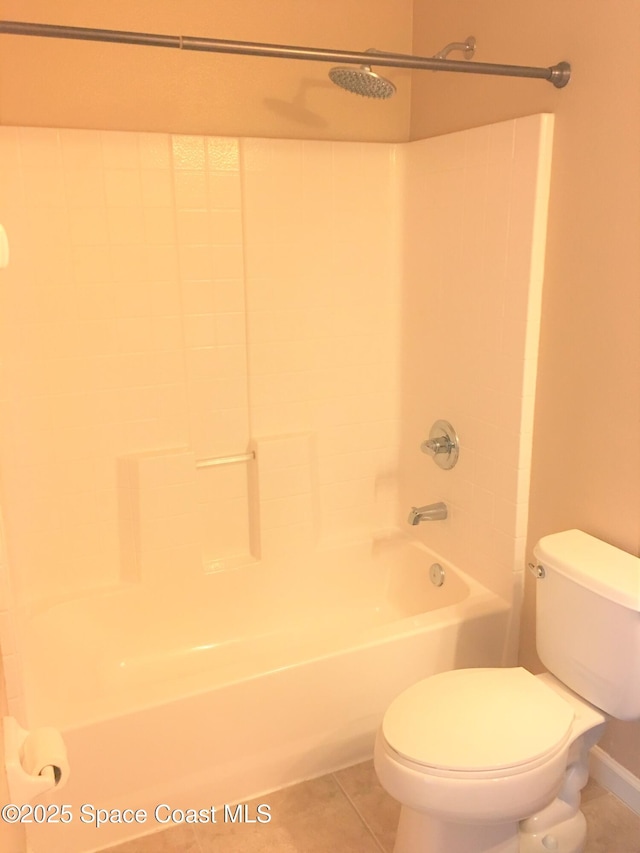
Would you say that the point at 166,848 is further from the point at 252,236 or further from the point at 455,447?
the point at 252,236

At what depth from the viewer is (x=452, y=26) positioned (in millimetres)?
2172

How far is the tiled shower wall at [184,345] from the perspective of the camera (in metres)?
2.07

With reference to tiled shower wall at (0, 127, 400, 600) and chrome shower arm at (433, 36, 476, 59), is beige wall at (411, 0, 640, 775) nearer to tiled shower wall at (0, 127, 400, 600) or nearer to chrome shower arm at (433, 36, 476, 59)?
chrome shower arm at (433, 36, 476, 59)

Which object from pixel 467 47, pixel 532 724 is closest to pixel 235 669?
pixel 532 724

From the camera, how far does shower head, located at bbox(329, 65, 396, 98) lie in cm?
166

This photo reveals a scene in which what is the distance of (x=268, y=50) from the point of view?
1481 mm

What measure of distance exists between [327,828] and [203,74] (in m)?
2.23

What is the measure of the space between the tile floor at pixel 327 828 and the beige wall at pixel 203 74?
6.64 ft

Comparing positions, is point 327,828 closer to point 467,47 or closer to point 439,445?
point 439,445

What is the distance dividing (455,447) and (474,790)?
1.10 metres

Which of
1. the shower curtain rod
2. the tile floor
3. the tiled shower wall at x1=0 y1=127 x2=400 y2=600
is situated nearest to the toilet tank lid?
the tile floor

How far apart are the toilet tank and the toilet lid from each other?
11 cm

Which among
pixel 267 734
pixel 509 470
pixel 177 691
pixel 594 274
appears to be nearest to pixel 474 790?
pixel 267 734

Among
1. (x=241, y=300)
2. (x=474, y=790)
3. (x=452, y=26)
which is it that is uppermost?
(x=452, y=26)
